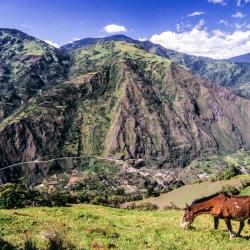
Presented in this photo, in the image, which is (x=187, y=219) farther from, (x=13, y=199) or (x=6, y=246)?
(x=13, y=199)

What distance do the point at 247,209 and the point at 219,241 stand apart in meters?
2.59

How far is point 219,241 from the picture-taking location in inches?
Result: 922

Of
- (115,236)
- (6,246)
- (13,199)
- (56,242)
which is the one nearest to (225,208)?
(115,236)

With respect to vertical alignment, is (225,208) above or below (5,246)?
below

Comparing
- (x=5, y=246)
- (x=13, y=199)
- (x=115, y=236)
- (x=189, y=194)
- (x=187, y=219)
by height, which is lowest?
(x=189, y=194)

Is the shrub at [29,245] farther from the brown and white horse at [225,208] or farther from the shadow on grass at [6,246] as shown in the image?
the brown and white horse at [225,208]

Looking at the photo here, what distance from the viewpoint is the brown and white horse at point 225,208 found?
24641 mm

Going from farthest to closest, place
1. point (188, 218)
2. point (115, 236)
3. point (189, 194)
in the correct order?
point (189, 194) → point (188, 218) → point (115, 236)

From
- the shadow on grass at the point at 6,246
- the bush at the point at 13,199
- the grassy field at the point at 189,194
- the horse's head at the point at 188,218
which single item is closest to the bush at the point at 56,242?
the shadow on grass at the point at 6,246

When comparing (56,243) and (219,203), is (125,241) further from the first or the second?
(219,203)

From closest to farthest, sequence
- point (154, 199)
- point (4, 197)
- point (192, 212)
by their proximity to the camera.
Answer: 1. point (192, 212)
2. point (4, 197)
3. point (154, 199)

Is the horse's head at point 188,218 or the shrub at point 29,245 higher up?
the shrub at point 29,245

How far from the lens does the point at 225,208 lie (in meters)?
25.0

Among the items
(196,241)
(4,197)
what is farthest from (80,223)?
(4,197)
